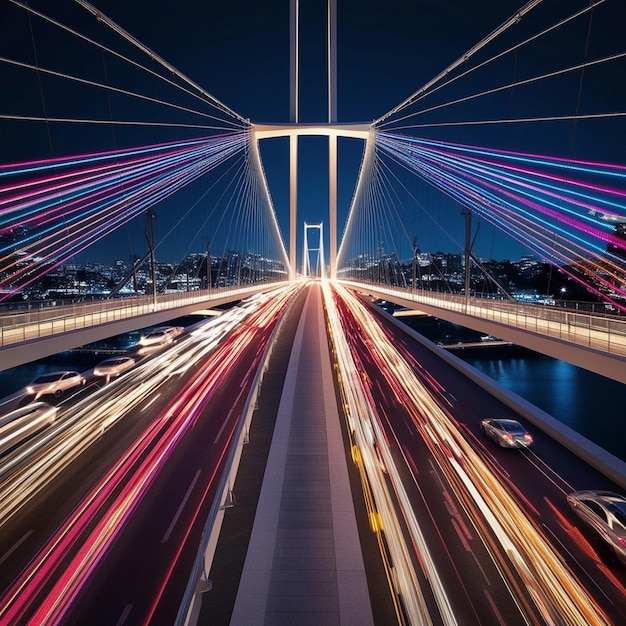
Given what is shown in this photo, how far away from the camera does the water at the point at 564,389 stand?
76.9 feet

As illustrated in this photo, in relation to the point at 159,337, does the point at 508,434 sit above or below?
above

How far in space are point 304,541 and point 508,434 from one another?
566cm

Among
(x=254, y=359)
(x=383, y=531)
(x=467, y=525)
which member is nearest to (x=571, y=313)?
(x=467, y=525)

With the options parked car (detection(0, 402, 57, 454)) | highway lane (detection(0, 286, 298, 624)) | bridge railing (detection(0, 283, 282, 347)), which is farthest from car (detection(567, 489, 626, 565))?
parked car (detection(0, 402, 57, 454))

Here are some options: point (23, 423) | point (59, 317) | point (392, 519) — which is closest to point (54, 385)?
point (23, 423)

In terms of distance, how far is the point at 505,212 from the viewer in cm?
1414

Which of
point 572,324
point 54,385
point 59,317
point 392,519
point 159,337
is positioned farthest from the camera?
point 159,337

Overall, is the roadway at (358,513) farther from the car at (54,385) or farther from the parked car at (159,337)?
the parked car at (159,337)

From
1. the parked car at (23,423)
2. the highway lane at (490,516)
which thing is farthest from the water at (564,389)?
the parked car at (23,423)

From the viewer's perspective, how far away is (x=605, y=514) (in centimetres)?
649

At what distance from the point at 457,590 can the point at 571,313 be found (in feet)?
20.4

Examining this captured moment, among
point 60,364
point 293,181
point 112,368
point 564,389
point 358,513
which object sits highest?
point 293,181

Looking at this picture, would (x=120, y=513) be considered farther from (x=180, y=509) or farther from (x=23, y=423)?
(x=23, y=423)

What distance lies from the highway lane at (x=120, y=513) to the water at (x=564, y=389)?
19.9 metres
